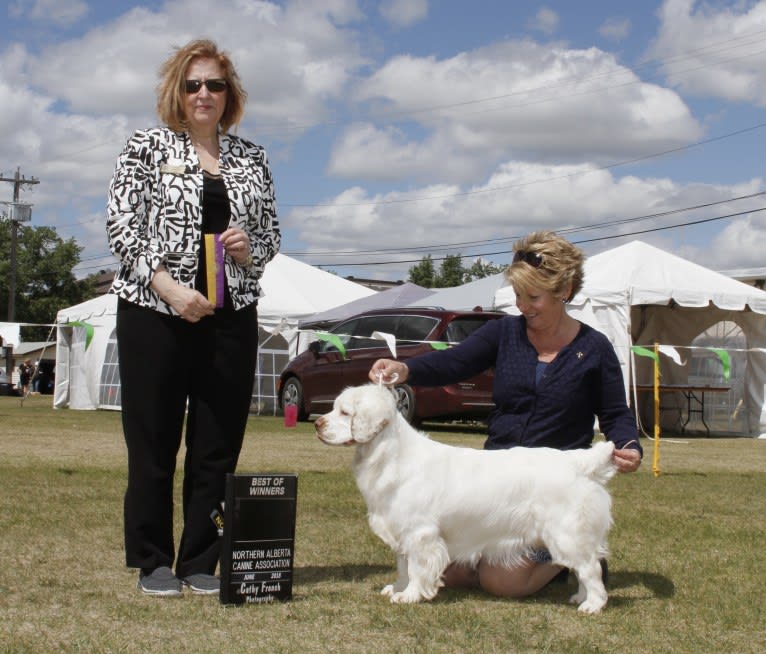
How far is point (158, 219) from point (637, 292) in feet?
38.3

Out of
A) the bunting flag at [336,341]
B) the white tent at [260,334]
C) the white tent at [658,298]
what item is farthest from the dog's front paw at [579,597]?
the white tent at [260,334]

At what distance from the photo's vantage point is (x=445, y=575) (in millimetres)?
4293

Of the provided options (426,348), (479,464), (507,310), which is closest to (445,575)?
(479,464)

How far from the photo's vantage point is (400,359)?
531 inches

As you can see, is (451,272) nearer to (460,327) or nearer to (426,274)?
(426,274)

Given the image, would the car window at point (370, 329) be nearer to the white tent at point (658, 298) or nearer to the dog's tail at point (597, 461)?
the white tent at point (658, 298)

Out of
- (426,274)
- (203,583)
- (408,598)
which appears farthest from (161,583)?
(426,274)

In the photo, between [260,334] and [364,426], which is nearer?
[364,426]

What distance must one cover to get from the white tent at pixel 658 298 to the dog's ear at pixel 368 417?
33.2 feet

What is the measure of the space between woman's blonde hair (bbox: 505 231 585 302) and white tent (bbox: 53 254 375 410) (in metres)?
13.8

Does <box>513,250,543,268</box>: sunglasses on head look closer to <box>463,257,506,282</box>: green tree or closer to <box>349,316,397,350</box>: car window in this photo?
<box>349,316,397,350</box>: car window

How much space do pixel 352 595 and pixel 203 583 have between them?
1.88 ft

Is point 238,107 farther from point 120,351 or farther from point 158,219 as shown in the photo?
point 120,351

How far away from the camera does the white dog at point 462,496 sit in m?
3.78
